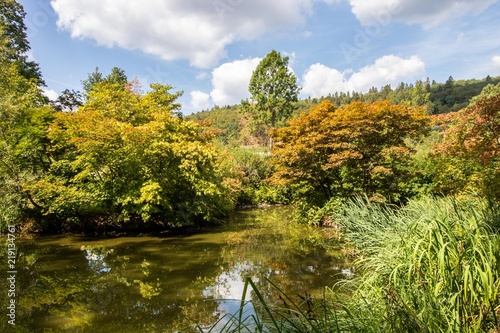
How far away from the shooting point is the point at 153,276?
593cm

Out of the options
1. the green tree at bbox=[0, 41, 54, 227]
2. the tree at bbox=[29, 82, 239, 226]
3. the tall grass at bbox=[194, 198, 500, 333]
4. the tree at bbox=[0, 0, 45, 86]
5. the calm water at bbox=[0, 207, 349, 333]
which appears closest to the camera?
the tall grass at bbox=[194, 198, 500, 333]

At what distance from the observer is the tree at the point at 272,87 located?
1014 inches

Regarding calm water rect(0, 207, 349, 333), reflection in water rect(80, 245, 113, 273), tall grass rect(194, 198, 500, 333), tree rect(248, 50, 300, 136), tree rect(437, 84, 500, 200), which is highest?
tree rect(248, 50, 300, 136)

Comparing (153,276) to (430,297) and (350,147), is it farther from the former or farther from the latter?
(350,147)

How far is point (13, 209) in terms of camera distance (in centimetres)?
901

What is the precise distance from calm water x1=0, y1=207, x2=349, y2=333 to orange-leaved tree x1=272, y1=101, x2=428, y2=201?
1.96m

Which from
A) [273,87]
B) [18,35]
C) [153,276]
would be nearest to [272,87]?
[273,87]

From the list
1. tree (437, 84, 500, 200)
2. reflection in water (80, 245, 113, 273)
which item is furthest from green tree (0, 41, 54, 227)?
tree (437, 84, 500, 200)

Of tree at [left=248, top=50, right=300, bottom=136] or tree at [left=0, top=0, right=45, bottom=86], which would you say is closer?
tree at [left=0, top=0, right=45, bottom=86]

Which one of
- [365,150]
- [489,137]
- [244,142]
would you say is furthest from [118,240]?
[244,142]

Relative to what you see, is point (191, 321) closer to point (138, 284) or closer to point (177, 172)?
point (138, 284)

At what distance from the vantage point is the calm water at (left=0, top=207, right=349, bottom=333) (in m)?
4.21

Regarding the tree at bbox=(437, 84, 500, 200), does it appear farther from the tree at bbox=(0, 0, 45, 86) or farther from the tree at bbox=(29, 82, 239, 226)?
the tree at bbox=(0, 0, 45, 86)

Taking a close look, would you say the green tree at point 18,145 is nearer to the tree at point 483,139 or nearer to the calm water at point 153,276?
the calm water at point 153,276
